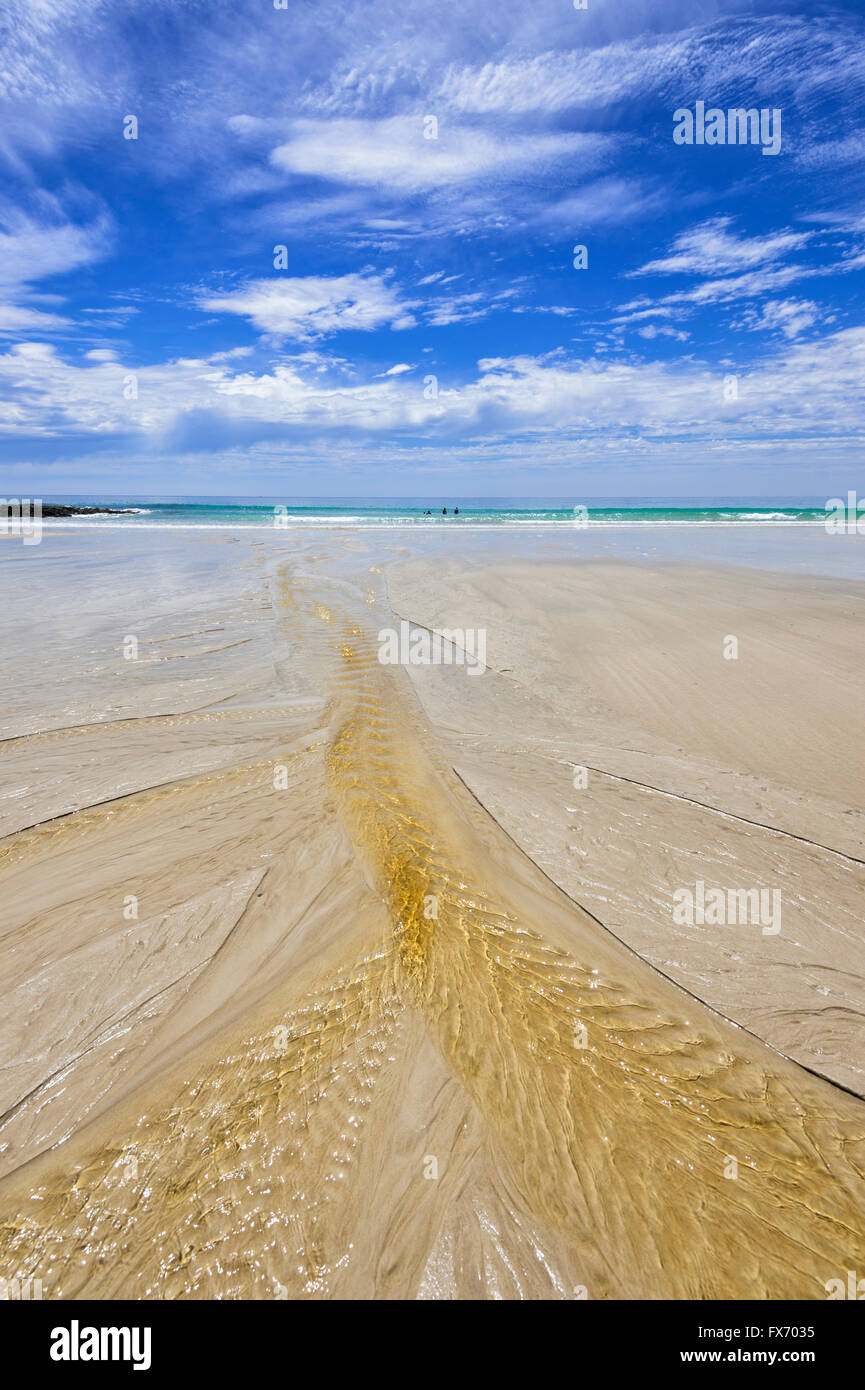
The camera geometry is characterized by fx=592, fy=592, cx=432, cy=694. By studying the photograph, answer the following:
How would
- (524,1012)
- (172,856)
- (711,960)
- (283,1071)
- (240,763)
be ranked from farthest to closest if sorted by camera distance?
(240,763)
(172,856)
(711,960)
(524,1012)
(283,1071)

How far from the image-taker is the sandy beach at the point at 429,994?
2318mm

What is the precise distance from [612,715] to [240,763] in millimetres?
4680

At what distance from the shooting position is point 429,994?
3406mm

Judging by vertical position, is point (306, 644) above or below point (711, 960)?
above

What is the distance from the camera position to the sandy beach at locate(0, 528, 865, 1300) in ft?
7.61

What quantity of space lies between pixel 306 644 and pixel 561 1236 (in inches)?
388

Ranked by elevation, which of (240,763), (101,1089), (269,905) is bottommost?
(101,1089)

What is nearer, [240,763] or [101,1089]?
[101,1089]

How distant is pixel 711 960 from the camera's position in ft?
12.4
